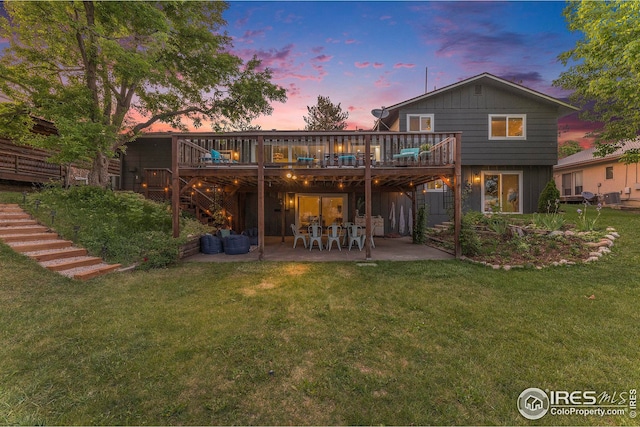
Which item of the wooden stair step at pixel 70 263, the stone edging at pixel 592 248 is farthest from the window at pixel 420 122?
the wooden stair step at pixel 70 263

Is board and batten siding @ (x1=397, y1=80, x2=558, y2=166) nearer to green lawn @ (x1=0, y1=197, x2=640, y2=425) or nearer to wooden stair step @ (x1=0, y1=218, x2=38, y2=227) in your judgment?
green lawn @ (x1=0, y1=197, x2=640, y2=425)

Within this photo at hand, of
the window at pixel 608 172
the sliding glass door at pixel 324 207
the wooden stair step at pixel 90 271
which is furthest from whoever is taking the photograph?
the window at pixel 608 172

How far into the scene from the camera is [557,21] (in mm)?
12031

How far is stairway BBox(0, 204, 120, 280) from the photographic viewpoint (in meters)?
5.86

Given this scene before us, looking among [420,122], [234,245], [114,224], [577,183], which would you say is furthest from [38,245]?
[577,183]

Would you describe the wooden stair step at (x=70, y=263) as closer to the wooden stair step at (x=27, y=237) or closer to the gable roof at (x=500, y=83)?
the wooden stair step at (x=27, y=237)

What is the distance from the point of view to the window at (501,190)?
13023 mm

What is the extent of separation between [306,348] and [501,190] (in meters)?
13.6

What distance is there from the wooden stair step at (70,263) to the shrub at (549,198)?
1604 centimetres

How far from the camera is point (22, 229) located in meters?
6.75

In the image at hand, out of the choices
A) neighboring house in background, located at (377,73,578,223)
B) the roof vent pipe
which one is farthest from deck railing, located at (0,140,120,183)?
the roof vent pipe

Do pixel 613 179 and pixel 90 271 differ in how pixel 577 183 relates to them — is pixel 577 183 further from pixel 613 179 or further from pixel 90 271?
pixel 90 271

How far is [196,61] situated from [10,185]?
9804mm

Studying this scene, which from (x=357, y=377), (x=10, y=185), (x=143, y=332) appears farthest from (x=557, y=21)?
(x=10, y=185)
